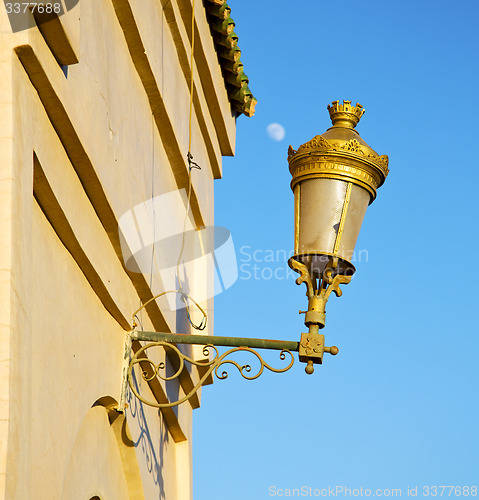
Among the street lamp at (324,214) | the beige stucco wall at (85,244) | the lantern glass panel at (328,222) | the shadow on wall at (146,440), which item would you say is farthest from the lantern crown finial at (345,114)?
the shadow on wall at (146,440)

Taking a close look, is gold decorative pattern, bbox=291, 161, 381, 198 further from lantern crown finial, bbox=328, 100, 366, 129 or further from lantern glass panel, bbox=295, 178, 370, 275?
lantern crown finial, bbox=328, 100, 366, 129

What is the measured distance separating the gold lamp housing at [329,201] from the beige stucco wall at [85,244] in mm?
927

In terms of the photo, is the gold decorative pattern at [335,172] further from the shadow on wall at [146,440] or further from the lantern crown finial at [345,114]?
the shadow on wall at [146,440]

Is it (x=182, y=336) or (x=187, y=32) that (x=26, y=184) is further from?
(x=187, y=32)

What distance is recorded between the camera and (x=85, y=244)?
173 inches

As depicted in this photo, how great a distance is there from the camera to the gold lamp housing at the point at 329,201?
16.3ft

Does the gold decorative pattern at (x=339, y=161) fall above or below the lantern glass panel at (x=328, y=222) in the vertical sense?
above

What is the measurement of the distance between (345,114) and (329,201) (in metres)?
0.67

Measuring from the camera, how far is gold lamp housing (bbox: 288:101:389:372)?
4.96 meters

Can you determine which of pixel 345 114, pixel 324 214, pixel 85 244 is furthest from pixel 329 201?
pixel 85 244

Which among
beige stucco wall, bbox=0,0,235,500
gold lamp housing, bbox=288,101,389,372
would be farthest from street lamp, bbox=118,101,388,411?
beige stucco wall, bbox=0,0,235,500

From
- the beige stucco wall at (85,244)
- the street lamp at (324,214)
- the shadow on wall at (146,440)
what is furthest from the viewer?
→ the shadow on wall at (146,440)

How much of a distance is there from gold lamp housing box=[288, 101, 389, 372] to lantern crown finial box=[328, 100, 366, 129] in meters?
0.21

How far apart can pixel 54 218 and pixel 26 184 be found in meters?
0.57
